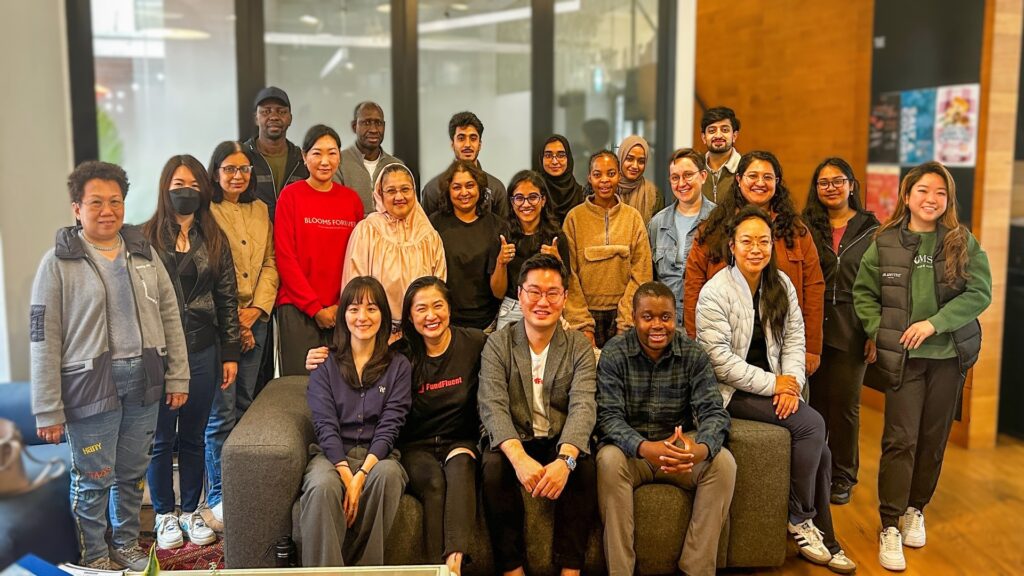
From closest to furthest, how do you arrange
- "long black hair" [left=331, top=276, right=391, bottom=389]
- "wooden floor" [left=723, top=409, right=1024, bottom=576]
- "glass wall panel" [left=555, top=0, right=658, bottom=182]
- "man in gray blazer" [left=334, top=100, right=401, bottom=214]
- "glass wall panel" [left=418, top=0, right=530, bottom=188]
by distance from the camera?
"long black hair" [left=331, top=276, right=391, bottom=389], "wooden floor" [left=723, top=409, right=1024, bottom=576], "man in gray blazer" [left=334, top=100, right=401, bottom=214], "glass wall panel" [left=418, top=0, right=530, bottom=188], "glass wall panel" [left=555, top=0, right=658, bottom=182]

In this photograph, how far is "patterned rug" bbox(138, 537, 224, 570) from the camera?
10.1ft

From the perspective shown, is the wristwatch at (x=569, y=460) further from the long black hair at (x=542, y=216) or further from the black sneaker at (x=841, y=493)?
the black sneaker at (x=841, y=493)

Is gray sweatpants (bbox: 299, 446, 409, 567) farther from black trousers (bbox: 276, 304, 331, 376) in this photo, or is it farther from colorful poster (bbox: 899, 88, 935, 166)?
colorful poster (bbox: 899, 88, 935, 166)

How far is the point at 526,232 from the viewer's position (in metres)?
3.55

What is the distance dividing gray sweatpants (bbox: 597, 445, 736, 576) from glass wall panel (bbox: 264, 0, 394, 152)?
296cm

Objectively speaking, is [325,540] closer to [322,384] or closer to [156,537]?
[322,384]

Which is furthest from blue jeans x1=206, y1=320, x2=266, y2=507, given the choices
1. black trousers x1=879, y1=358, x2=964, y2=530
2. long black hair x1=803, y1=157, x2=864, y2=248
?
black trousers x1=879, y1=358, x2=964, y2=530

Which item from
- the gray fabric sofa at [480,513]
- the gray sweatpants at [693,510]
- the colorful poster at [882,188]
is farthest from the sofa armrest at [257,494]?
the colorful poster at [882,188]

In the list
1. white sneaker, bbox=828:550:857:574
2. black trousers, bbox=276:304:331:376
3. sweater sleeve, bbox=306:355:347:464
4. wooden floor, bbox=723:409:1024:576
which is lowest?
wooden floor, bbox=723:409:1024:576

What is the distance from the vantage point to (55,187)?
4297 millimetres

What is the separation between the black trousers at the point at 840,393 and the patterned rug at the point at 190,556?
253cm

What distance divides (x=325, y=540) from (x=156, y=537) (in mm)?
998

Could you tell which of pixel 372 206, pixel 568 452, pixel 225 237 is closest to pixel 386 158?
pixel 372 206

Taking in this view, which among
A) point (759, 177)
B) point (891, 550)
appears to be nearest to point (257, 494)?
point (759, 177)
